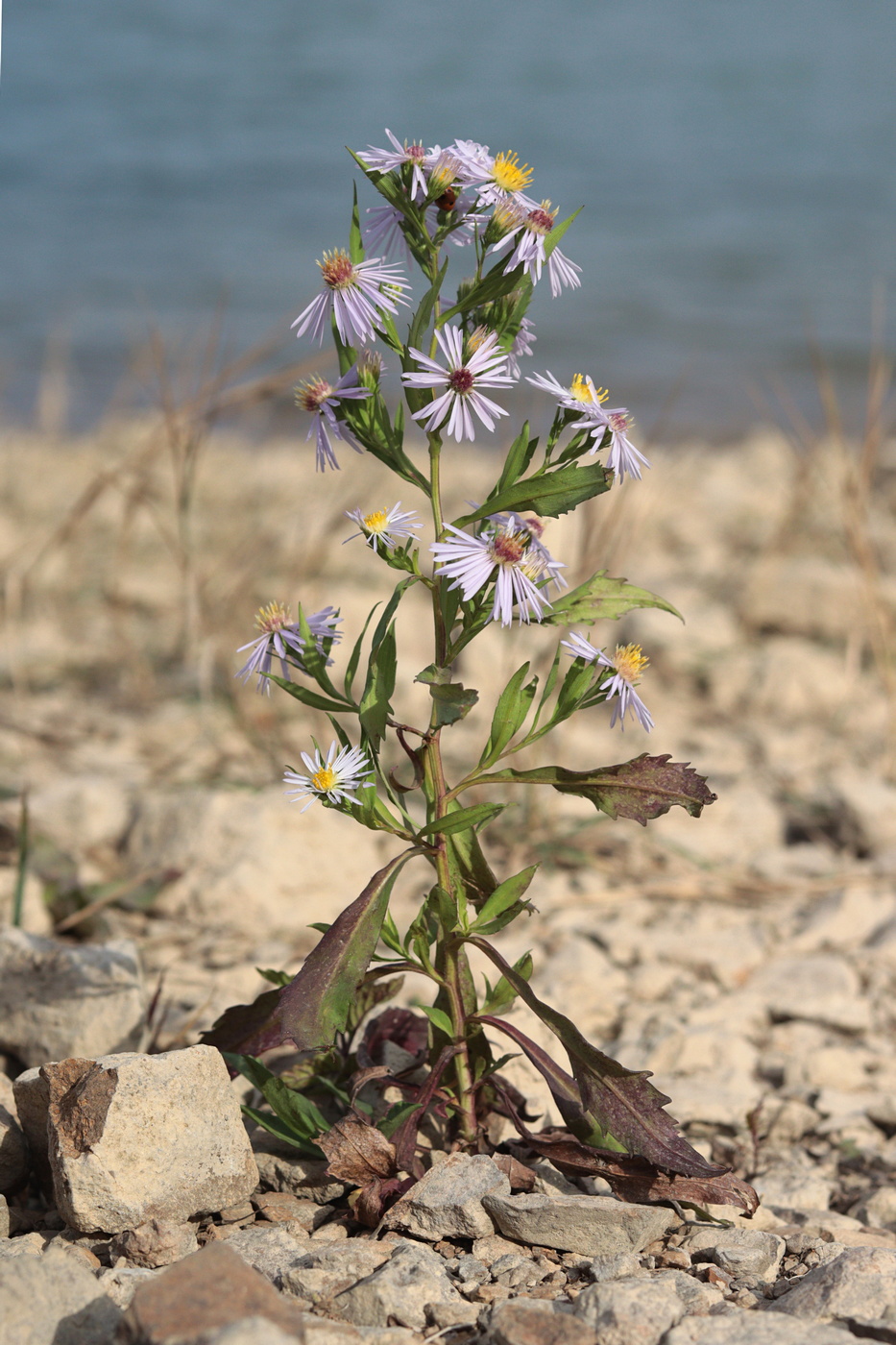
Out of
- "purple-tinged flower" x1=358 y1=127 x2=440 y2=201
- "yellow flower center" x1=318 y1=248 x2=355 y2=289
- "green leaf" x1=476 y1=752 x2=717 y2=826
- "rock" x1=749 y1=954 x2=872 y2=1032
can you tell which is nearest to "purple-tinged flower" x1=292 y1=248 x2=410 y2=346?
"yellow flower center" x1=318 y1=248 x2=355 y2=289

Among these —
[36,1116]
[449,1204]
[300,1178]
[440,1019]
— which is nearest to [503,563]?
[440,1019]

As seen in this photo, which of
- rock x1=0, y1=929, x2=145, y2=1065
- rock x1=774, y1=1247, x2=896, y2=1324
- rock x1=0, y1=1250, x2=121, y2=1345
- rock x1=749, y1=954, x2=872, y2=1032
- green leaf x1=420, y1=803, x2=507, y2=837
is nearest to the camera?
rock x1=0, y1=1250, x2=121, y2=1345

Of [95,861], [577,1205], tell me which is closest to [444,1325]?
[577,1205]

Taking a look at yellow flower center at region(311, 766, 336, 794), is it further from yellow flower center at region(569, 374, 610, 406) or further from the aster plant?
yellow flower center at region(569, 374, 610, 406)

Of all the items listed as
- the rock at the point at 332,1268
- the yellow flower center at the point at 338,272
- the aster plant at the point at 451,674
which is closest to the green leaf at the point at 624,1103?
the aster plant at the point at 451,674

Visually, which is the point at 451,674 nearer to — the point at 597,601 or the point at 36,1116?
the point at 597,601

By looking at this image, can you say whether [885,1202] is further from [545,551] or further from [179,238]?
[179,238]
